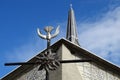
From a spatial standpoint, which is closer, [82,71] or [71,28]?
[82,71]

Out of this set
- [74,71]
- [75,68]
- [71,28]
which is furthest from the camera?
[71,28]

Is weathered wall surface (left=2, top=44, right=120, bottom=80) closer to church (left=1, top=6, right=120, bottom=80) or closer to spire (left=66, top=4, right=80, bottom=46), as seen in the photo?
church (left=1, top=6, right=120, bottom=80)

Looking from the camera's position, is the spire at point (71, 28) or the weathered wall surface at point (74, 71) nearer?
the weathered wall surface at point (74, 71)

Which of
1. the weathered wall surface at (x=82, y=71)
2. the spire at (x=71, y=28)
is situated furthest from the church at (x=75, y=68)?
the spire at (x=71, y=28)

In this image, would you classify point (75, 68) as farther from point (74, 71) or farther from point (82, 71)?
point (82, 71)

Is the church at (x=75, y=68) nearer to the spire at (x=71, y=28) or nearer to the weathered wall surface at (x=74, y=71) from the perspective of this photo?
the weathered wall surface at (x=74, y=71)

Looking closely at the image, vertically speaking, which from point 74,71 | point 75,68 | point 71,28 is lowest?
point 74,71

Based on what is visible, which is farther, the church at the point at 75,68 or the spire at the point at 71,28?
the spire at the point at 71,28

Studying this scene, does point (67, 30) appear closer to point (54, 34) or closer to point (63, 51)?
point (63, 51)

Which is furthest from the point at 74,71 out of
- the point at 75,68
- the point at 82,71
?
the point at 82,71

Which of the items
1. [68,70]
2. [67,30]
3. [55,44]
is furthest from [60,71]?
[67,30]

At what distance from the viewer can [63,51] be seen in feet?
39.4

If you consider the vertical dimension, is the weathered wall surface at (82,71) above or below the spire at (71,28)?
below

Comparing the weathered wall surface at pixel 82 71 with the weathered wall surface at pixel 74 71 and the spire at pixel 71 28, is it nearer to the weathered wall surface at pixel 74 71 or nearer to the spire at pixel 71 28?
the weathered wall surface at pixel 74 71
